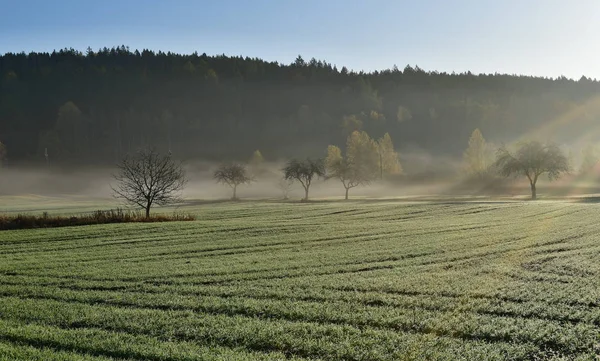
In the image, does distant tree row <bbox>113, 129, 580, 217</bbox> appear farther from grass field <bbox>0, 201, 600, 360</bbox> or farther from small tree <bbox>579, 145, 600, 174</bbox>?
grass field <bbox>0, 201, 600, 360</bbox>

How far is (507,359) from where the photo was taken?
32.1 feet

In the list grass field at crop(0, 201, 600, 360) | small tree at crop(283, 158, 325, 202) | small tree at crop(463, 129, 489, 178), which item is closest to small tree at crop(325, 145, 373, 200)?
small tree at crop(283, 158, 325, 202)

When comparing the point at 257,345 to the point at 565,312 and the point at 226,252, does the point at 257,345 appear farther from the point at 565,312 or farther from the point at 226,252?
the point at 226,252

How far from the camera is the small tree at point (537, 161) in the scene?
6981cm

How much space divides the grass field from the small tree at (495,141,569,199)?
43822 mm

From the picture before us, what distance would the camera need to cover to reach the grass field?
34.8ft

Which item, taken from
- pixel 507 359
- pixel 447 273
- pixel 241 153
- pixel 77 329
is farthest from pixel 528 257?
pixel 241 153

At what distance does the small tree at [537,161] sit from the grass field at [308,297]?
43.8m

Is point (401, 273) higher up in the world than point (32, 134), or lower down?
lower down

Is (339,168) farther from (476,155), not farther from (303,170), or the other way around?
(476,155)

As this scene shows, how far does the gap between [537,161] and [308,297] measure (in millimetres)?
63760

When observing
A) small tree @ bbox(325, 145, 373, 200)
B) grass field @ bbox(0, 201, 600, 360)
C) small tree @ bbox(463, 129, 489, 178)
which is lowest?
grass field @ bbox(0, 201, 600, 360)

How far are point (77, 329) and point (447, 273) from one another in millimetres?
11380

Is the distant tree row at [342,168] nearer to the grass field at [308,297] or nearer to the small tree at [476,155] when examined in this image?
the small tree at [476,155]
